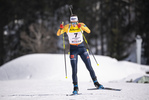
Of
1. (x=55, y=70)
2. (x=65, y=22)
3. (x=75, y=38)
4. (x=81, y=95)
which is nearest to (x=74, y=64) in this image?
(x=75, y=38)

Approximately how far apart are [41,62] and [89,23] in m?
20.5

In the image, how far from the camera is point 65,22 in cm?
3144

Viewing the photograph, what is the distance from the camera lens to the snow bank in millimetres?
11625

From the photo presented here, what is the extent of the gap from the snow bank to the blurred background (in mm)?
12124

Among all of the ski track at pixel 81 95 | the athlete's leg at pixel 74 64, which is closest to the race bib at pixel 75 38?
the athlete's leg at pixel 74 64

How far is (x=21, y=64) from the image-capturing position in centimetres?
1287

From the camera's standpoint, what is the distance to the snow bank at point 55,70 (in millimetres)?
11625

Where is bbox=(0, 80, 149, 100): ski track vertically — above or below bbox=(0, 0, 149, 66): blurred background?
below

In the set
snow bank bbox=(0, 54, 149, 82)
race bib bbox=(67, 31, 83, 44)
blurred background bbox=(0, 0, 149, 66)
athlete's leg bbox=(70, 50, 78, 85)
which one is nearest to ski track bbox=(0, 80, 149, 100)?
athlete's leg bbox=(70, 50, 78, 85)

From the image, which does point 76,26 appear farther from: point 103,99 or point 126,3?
point 126,3

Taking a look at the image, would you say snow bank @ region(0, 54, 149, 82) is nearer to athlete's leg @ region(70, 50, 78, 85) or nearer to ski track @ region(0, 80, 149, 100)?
ski track @ region(0, 80, 149, 100)

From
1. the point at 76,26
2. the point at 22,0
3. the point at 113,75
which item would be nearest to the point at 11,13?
the point at 22,0

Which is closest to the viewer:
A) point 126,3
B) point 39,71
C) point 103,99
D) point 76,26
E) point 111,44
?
point 103,99

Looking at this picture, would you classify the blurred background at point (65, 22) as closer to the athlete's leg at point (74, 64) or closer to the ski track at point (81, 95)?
the ski track at point (81, 95)
